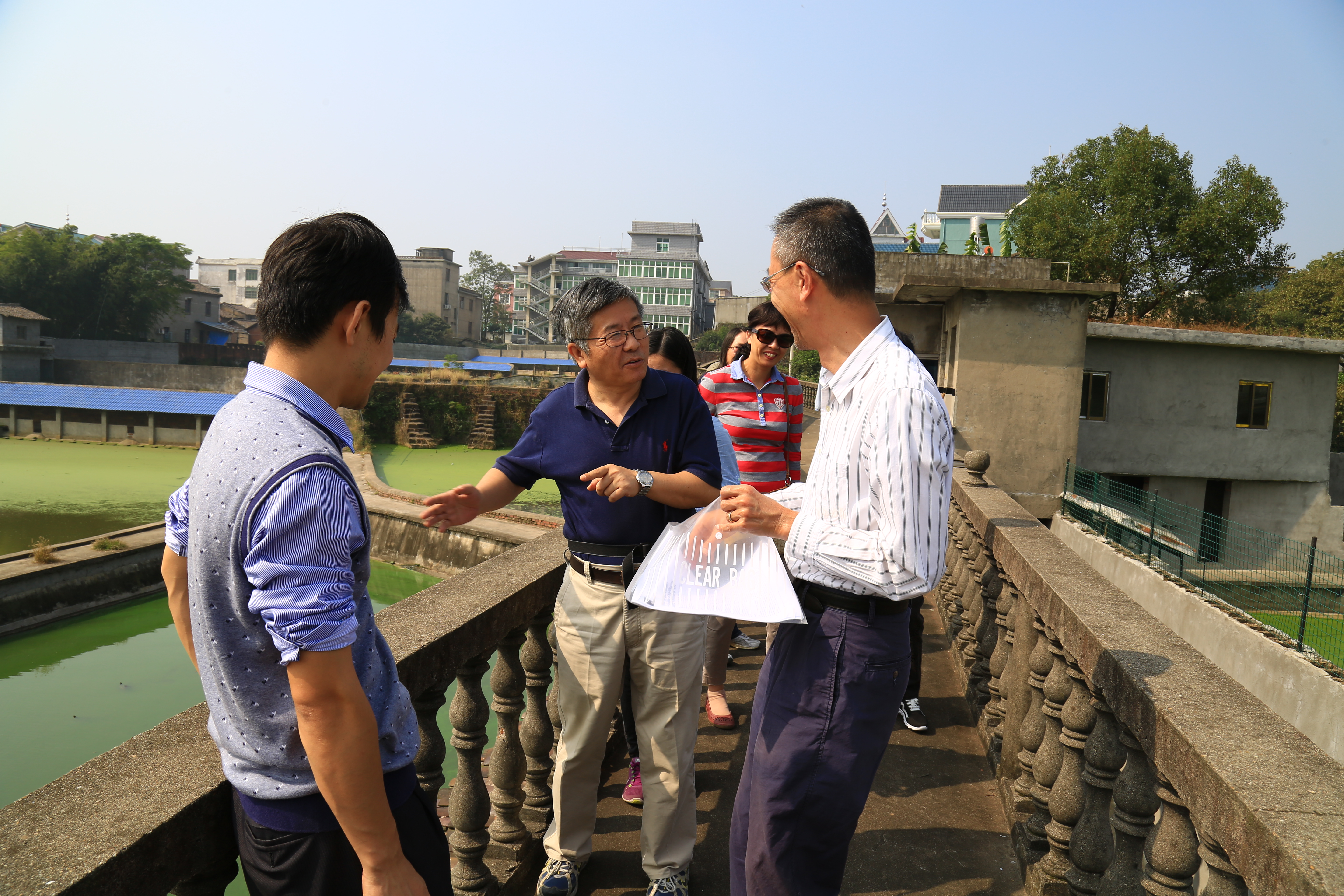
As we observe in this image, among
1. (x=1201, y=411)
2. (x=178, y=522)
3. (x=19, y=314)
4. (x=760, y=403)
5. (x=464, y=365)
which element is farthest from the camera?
(x=464, y=365)

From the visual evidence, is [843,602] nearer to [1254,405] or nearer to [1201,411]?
[1201,411]

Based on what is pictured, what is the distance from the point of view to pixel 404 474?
1032 inches

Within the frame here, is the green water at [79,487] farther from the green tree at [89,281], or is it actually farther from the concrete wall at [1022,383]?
the green tree at [89,281]

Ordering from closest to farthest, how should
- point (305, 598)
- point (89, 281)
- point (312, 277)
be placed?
point (305, 598), point (312, 277), point (89, 281)

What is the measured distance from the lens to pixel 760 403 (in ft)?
11.3

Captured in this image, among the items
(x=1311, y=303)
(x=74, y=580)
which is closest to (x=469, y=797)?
(x=74, y=580)

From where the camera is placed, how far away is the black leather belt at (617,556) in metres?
2.04

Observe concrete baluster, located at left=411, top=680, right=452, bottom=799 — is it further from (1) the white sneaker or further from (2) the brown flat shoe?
(2) the brown flat shoe

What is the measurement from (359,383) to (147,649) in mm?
13662

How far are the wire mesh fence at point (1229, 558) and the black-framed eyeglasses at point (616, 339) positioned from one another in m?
11.0

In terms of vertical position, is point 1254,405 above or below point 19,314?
below

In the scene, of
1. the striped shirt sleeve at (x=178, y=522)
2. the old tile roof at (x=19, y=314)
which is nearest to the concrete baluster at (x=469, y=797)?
the striped shirt sleeve at (x=178, y=522)

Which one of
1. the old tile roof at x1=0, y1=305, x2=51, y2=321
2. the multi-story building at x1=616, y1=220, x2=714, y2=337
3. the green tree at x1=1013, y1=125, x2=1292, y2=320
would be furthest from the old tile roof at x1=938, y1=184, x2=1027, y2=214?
the old tile roof at x1=0, y1=305, x2=51, y2=321

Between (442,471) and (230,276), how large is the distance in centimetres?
5265
